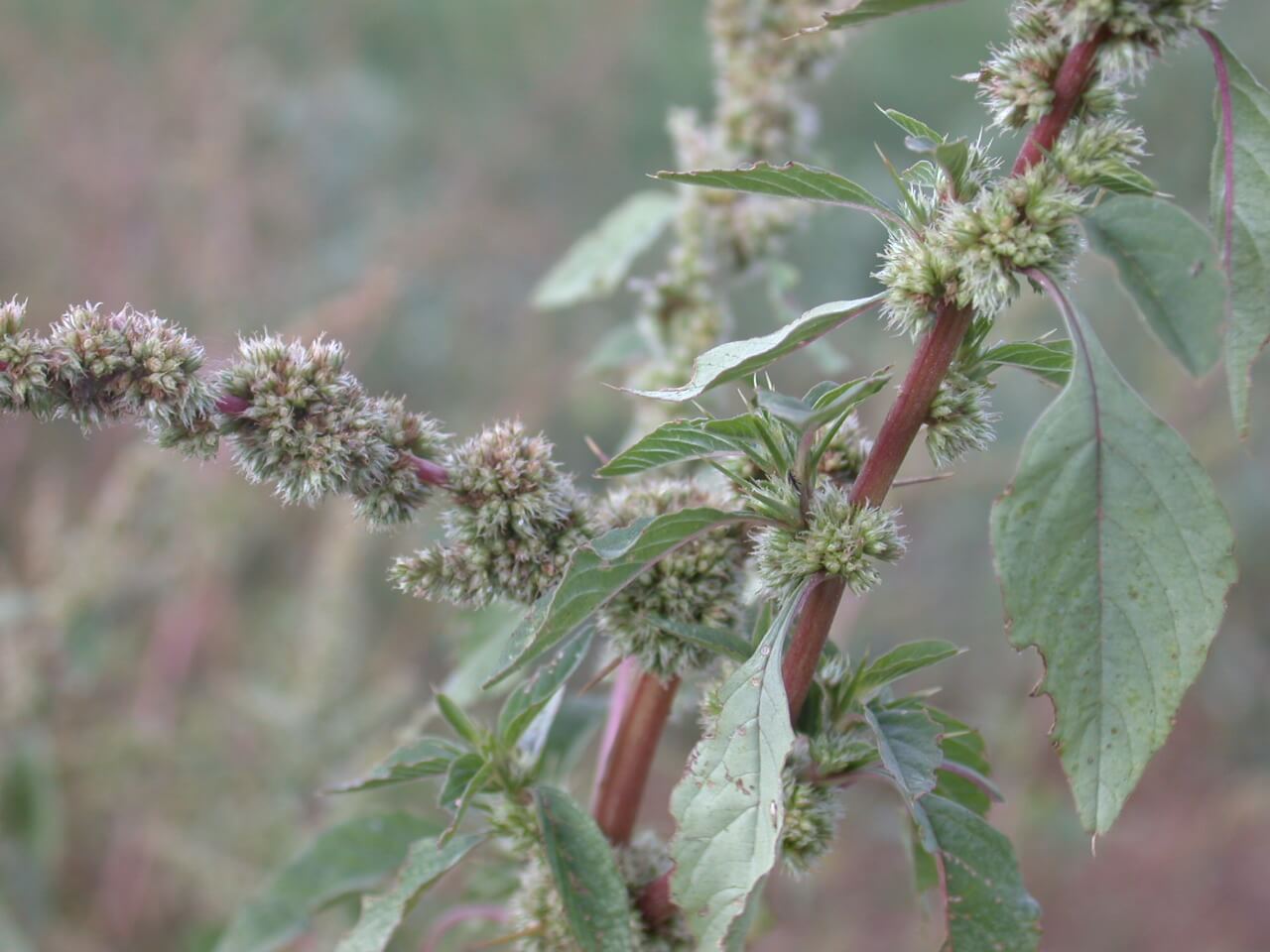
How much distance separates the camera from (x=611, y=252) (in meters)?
2.50

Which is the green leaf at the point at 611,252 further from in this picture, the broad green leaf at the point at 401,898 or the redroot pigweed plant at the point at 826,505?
the broad green leaf at the point at 401,898

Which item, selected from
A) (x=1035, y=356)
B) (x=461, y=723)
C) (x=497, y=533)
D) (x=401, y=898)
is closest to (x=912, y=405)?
(x=1035, y=356)

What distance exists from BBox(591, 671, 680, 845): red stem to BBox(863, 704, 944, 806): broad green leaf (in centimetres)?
32

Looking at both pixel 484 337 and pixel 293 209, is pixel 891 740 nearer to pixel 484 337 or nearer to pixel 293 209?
pixel 293 209

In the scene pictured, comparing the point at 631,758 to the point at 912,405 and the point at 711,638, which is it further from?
the point at 912,405

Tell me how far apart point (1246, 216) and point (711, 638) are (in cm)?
68

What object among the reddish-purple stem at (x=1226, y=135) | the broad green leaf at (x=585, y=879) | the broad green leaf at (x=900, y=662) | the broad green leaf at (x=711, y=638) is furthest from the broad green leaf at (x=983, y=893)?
the reddish-purple stem at (x=1226, y=135)

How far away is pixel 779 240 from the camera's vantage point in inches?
93.9

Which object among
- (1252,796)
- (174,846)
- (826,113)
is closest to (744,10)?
(174,846)

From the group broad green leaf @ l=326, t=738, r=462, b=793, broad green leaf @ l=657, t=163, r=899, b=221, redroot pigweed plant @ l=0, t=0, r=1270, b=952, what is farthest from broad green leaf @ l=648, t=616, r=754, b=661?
broad green leaf @ l=657, t=163, r=899, b=221

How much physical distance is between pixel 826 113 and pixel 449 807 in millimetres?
7211

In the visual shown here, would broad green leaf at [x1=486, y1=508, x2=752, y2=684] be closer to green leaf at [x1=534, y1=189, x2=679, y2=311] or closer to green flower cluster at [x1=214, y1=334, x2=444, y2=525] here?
green flower cluster at [x1=214, y1=334, x2=444, y2=525]

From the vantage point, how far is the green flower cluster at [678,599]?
1261mm

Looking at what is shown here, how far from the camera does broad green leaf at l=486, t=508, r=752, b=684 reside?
1072 mm
